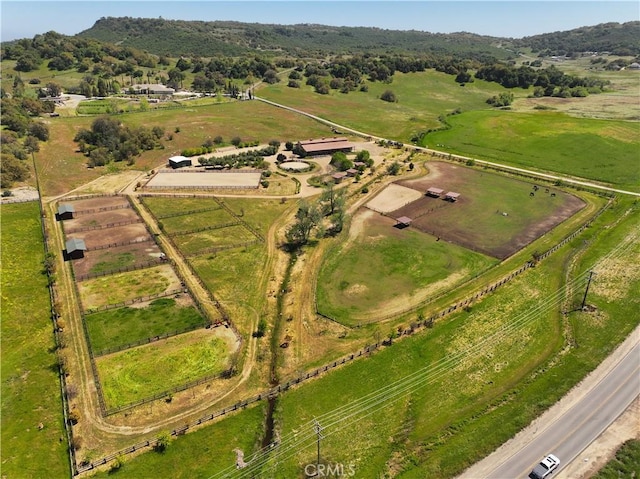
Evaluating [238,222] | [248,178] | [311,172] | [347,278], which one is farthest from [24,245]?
[311,172]

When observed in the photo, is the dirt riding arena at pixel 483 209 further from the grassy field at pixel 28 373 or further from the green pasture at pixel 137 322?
the grassy field at pixel 28 373

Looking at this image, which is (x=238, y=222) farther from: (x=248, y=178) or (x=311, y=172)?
(x=311, y=172)

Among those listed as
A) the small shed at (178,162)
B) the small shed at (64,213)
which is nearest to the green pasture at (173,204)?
the small shed at (64,213)

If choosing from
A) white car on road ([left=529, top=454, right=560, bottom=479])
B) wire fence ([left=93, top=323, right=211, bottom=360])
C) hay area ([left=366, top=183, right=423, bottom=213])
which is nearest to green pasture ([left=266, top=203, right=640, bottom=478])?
white car on road ([left=529, top=454, right=560, bottom=479])

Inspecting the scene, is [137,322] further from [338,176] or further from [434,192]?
[434,192]

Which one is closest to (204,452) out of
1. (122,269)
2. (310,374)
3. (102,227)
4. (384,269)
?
(310,374)
